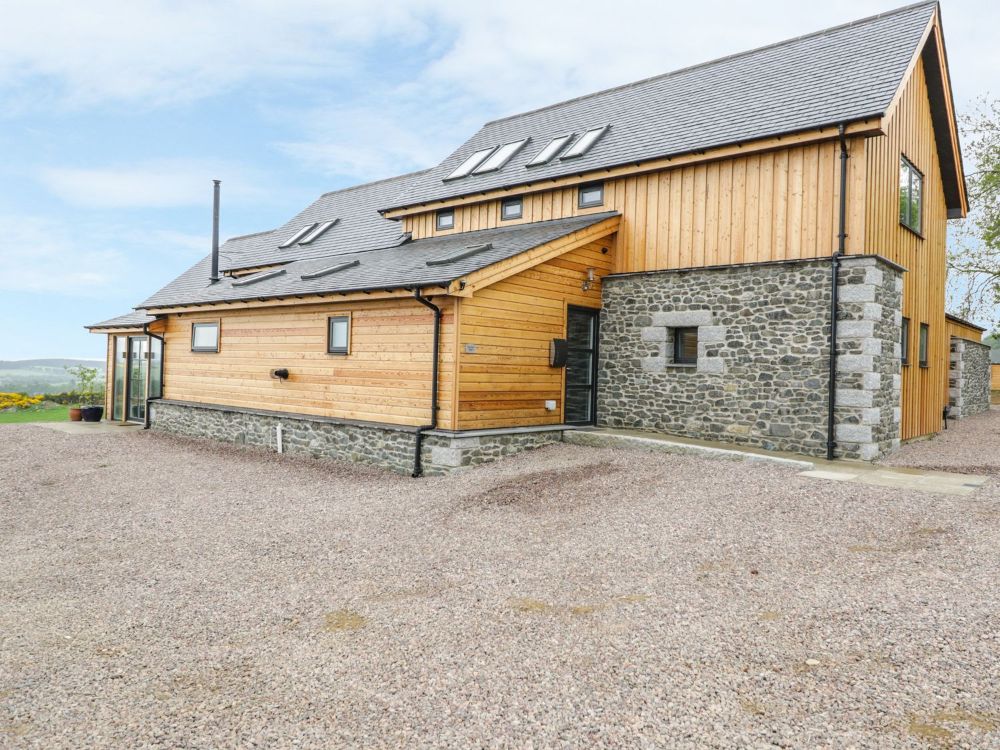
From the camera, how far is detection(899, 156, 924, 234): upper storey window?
1270 cm

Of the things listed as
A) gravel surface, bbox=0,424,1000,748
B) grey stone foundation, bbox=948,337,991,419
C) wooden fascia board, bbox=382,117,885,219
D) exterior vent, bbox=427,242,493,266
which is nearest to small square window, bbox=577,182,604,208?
wooden fascia board, bbox=382,117,885,219

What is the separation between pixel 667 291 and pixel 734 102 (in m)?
4.08

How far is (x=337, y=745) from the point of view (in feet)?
11.4

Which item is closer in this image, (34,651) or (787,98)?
(34,651)

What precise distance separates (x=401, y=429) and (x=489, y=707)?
26.4 ft

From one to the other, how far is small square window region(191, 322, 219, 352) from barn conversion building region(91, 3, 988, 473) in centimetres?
13

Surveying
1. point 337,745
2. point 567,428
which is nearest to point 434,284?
point 567,428

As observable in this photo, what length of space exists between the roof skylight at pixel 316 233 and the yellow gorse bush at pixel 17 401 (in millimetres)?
12141

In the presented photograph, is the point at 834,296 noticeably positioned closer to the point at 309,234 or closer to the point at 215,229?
the point at 309,234

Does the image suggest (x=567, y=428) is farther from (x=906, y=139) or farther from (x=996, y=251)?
(x=996, y=251)

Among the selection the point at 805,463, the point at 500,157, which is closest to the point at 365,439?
the point at 805,463

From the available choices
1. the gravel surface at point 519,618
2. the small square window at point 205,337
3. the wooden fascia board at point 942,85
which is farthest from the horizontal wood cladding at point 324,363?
the wooden fascia board at point 942,85

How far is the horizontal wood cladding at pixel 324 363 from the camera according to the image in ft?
38.0

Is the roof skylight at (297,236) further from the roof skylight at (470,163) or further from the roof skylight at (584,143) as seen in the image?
the roof skylight at (584,143)
